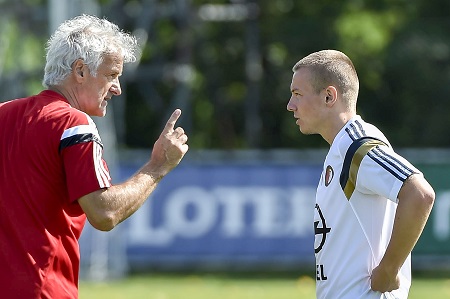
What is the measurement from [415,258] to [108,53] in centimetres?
1147

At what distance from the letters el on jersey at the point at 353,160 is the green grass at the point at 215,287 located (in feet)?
27.0

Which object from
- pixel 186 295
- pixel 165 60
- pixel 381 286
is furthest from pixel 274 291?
pixel 165 60

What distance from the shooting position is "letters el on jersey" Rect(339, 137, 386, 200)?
5102 mm

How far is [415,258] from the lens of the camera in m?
16.1

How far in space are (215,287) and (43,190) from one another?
9879mm

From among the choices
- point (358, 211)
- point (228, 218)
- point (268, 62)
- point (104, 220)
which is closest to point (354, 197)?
point (358, 211)

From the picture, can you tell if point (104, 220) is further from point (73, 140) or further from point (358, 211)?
point (358, 211)

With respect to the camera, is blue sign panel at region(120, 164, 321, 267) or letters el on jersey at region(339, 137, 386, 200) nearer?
letters el on jersey at region(339, 137, 386, 200)

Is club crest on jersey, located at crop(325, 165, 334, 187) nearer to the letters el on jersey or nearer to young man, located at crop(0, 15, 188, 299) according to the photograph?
the letters el on jersey

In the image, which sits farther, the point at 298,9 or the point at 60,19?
the point at 298,9

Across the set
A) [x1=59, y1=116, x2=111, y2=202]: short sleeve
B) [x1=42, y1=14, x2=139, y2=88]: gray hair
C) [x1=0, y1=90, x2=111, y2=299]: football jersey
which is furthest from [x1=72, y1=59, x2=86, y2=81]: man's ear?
[x1=59, y1=116, x2=111, y2=202]: short sleeve

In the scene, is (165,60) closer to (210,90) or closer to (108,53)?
(210,90)

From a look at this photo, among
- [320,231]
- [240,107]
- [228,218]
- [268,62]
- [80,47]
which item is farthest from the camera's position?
[240,107]

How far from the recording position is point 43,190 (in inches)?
198
